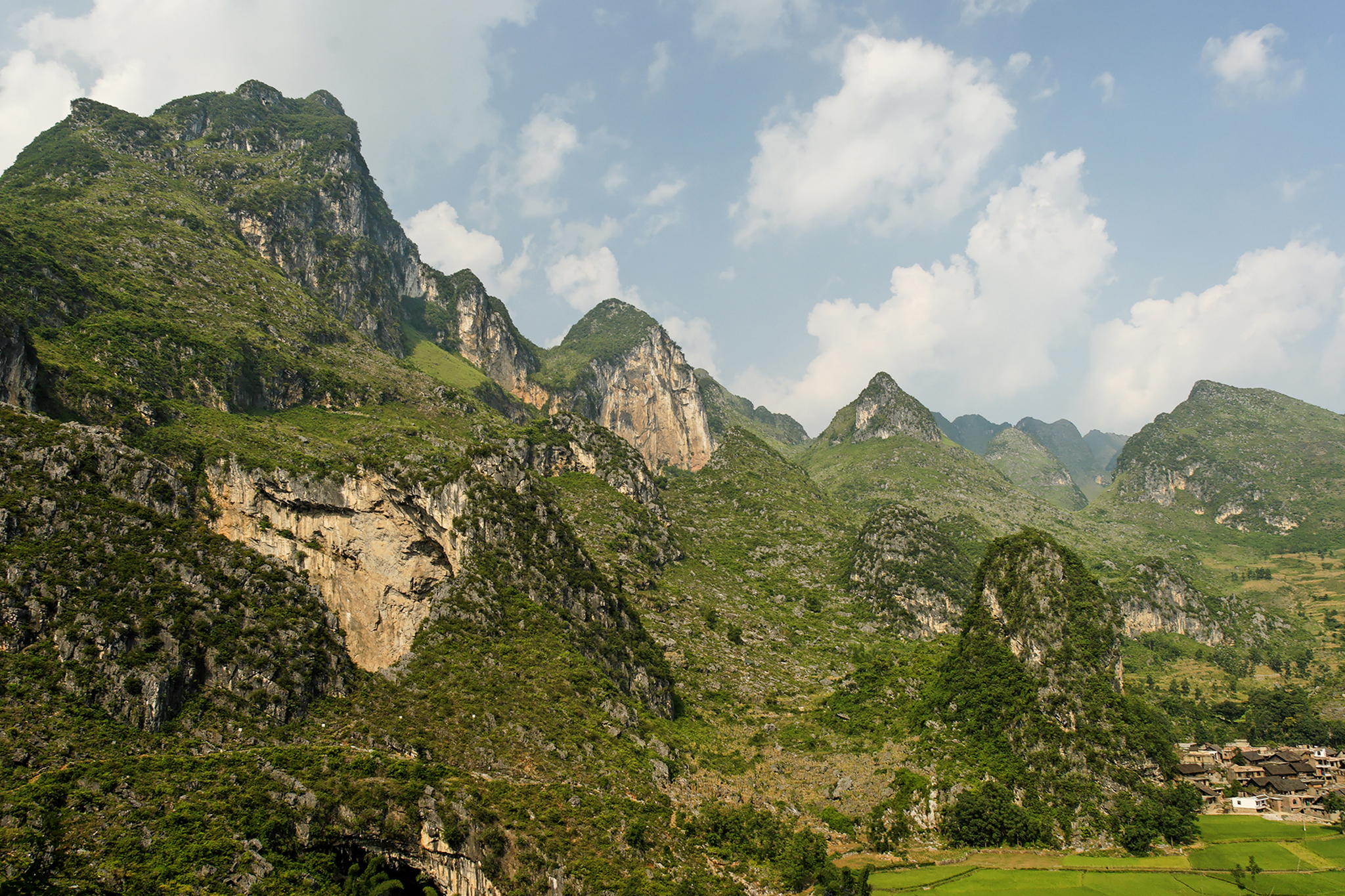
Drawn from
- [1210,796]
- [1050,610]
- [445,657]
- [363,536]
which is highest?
[363,536]

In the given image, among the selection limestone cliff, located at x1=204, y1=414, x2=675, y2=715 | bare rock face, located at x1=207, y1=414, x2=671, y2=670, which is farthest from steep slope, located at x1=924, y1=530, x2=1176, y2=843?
bare rock face, located at x1=207, y1=414, x2=671, y2=670

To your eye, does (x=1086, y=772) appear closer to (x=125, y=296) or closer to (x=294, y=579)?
(x=294, y=579)

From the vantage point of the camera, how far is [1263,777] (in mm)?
82500

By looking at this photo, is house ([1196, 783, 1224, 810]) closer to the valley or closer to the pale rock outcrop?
the valley

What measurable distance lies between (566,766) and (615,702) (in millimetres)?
11600

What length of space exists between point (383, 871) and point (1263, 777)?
99428 millimetres

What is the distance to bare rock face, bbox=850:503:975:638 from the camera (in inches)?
4825

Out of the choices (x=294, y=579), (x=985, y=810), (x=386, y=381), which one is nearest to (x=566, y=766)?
(x=294, y=579)

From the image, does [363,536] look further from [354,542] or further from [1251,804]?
[1251,804]

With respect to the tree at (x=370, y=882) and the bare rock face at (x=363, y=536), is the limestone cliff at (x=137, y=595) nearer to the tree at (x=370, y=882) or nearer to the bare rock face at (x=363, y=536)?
the bare rock face at (x=363, y=536)

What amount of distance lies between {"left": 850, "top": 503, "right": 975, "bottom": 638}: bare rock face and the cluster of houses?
127ft

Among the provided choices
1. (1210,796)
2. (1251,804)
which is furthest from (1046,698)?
(1251,804)

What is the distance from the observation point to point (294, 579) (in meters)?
66.0

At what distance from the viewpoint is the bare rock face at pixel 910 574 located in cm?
12256
